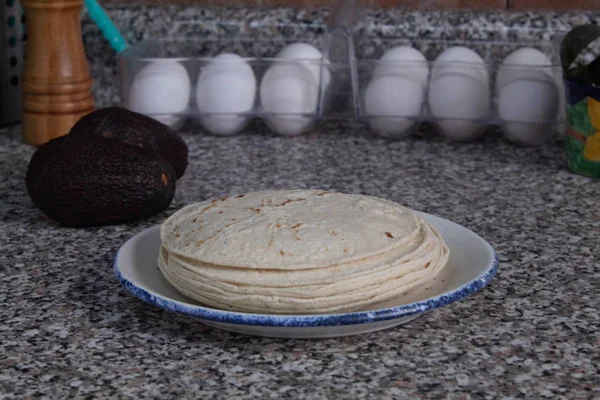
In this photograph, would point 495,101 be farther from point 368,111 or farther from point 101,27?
point 101,27

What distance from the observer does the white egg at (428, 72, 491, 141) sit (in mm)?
1531

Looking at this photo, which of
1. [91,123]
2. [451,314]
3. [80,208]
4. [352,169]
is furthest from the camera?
[352,169]

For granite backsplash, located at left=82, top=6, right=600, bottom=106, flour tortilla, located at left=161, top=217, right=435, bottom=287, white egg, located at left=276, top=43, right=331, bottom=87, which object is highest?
granite backsplash, located at left=82, top=6, right=600, bottom=106

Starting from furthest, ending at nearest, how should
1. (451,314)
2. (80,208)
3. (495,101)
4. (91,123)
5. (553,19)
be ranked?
(553,19), (495,101), (91,123), (80,208), (451,314)

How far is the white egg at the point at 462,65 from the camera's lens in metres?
1.54

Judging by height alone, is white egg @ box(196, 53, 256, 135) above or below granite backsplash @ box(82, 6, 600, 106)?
below

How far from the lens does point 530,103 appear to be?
1.51m

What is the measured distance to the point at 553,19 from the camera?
1669 millimetres

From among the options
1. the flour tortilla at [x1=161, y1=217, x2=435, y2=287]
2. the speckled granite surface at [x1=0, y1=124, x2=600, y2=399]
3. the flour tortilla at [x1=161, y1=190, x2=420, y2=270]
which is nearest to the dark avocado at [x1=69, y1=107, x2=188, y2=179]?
the speckled granite surface at [x1=0, y1=124, x2=600, y2=399]

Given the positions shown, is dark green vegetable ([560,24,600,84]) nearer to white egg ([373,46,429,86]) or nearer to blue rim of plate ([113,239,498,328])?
white egg ([373,46,429,86])

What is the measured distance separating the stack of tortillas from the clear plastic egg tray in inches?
27.1

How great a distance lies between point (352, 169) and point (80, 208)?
0.49m

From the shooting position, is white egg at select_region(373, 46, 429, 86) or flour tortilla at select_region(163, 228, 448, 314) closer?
flour tortilla at select_region(163, 228, 448, 314)

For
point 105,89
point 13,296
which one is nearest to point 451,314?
point 13,296
